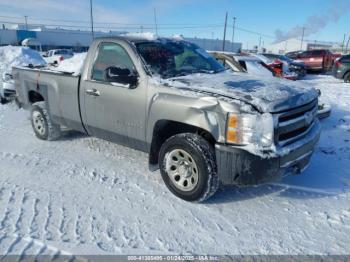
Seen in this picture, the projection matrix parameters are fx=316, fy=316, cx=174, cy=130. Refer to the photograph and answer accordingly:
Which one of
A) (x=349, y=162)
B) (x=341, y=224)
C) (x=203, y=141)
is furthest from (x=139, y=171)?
(x=349, y=162)

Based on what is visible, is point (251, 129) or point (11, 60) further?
point (11, 60)

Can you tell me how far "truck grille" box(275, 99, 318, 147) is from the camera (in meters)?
3.18

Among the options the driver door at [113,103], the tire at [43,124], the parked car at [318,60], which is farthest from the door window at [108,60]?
the parked car at [318,60]

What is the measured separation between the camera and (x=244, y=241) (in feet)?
9.71

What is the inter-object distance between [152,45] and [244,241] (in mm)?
2775

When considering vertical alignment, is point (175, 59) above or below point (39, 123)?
above

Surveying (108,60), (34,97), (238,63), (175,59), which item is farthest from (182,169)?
(238,63)

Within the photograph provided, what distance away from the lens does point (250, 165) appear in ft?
10.1

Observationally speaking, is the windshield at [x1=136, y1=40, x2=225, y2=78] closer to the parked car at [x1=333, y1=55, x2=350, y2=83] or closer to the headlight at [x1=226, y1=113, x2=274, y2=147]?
the headlight at [x1=226, y1=113, x2=274, y2=147]

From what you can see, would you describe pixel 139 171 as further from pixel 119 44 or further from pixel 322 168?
pixel 322 168

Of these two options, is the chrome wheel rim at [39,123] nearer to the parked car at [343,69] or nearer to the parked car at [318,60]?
the parked car at [343,69]

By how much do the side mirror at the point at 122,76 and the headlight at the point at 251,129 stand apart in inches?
55.3

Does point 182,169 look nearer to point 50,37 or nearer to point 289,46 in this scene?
point 50,37

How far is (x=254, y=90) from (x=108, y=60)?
2.13m
